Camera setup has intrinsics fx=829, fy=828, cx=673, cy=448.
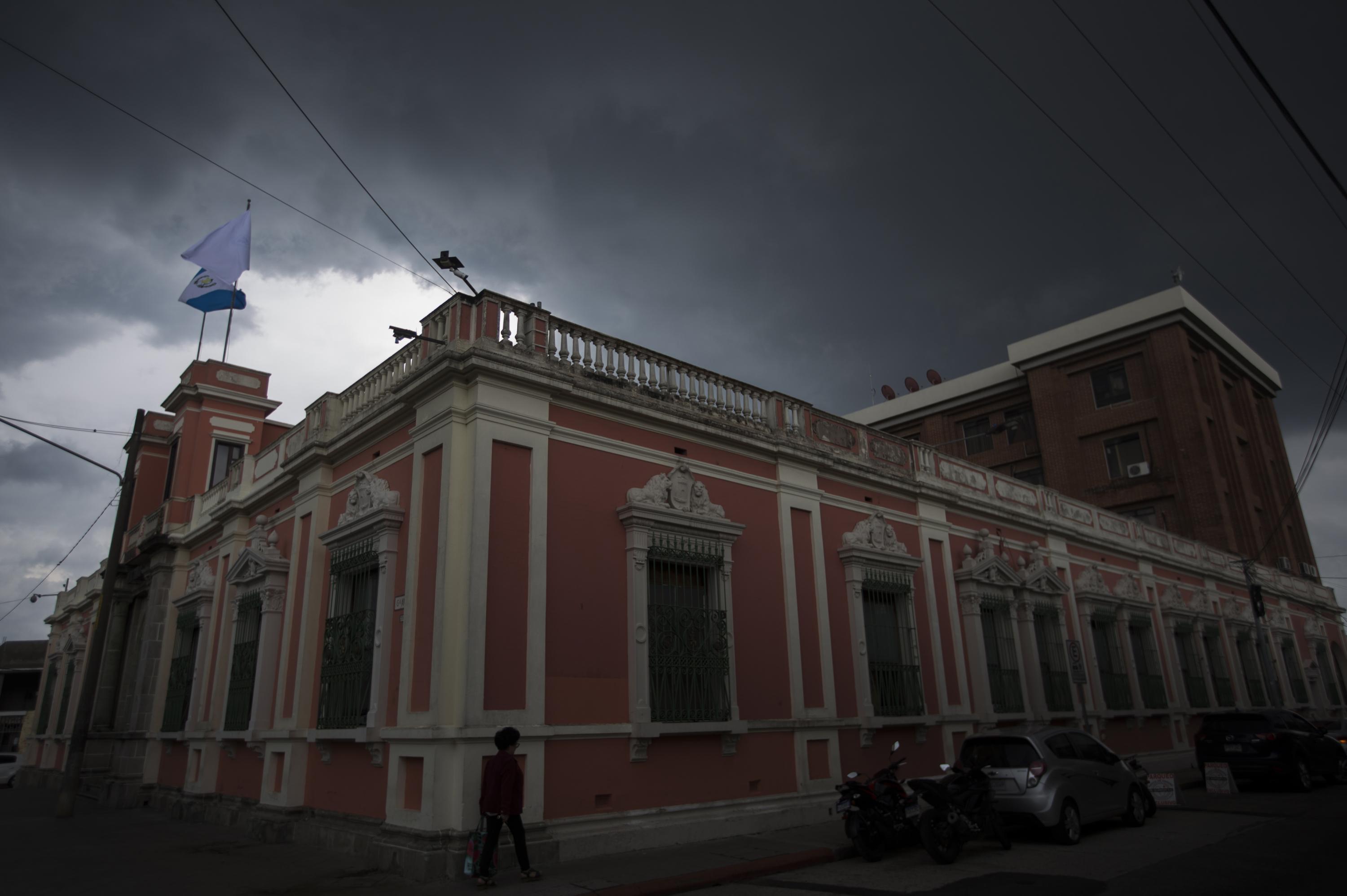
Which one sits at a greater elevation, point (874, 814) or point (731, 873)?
point (874, 814)

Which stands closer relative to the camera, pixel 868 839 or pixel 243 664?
pixel 868 839

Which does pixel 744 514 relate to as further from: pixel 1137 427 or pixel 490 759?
pixel 1137 427

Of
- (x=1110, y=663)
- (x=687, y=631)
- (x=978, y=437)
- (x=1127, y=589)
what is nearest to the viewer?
(x=687, y=631)

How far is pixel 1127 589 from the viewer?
21.6 m

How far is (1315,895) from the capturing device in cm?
647

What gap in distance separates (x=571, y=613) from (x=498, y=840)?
2.66m

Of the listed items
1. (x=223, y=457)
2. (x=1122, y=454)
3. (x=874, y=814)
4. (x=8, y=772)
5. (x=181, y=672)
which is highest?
(x=1122, y=454)

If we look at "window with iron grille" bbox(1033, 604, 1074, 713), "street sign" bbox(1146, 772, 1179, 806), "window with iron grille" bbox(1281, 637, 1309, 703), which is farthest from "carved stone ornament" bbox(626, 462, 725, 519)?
"window with iron grille" bbox(1281, 637, 1309, 703)

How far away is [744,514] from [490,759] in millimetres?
5392

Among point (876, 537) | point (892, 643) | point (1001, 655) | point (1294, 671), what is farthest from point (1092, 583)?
point (1294, 671)

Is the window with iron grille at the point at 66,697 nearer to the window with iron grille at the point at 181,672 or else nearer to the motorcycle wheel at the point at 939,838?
the window with iron grille at the point at 181,672

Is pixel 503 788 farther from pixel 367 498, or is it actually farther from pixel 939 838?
pixel 367 498

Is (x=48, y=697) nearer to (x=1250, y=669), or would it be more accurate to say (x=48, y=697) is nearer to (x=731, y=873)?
(x=731, y=873)

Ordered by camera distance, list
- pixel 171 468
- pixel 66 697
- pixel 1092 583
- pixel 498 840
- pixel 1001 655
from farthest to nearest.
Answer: pixel 66 697, pixel 171 468, pixel 1092 583, pixel 1001 655, pixel 498 840
